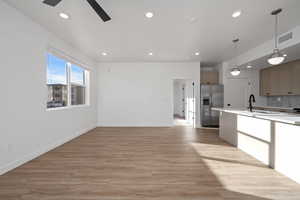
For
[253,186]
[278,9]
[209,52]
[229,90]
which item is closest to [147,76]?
[209,52]

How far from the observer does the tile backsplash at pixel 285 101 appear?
15.6 ft

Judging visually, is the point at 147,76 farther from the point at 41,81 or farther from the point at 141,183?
the point at 141,183

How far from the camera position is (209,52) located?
4.86 metres

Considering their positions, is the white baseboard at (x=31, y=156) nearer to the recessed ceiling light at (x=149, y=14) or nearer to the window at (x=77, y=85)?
the window at (x=77, y=85)

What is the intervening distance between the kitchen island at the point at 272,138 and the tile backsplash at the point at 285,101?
2.92 m

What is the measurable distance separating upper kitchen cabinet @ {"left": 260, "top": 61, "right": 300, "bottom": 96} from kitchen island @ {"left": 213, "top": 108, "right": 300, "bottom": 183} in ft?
8.34

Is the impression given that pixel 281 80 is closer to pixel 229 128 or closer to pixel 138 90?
pixel 229 128

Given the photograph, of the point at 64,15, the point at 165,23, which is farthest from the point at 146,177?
the point at 64,15

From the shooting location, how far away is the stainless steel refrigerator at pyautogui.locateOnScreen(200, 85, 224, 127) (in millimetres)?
6031

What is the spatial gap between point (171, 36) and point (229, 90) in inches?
154

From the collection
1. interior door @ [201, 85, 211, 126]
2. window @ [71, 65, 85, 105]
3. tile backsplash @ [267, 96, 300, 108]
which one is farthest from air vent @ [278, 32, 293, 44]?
window @ [71, 65, 85, 105]

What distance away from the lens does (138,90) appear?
6172 millimetres

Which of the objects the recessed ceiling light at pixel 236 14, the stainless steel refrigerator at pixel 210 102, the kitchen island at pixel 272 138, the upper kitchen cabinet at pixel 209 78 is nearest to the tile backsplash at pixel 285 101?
the stainless steel refrigerator at pixel 210 102

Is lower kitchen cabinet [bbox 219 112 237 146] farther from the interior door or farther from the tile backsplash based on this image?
the tile backsplash
